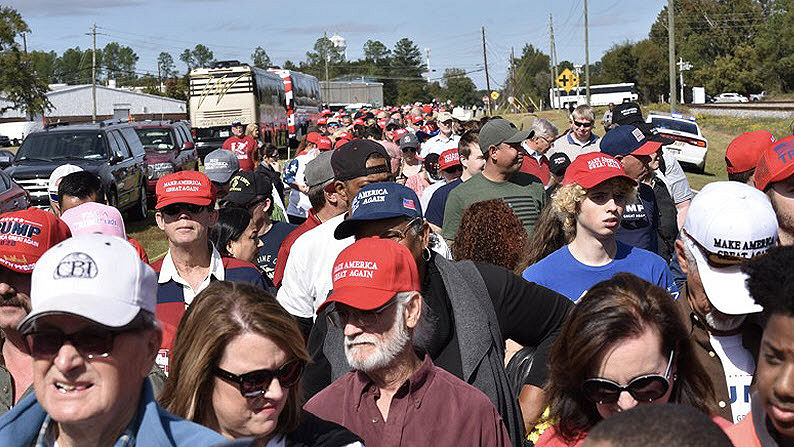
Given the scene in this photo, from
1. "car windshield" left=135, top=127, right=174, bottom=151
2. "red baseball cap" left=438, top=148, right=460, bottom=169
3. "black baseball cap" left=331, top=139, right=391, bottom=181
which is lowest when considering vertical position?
"red baseball cap" left=438, top=148, right=460, bottom=169

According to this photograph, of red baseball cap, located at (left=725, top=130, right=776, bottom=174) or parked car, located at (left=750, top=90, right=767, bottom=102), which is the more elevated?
parked car, located at (left=750, top=90, right=767, bottom=102)

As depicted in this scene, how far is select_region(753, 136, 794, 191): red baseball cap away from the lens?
16.2ft

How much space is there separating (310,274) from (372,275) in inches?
65.4

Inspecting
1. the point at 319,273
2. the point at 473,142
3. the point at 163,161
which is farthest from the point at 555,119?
the point at 319,273

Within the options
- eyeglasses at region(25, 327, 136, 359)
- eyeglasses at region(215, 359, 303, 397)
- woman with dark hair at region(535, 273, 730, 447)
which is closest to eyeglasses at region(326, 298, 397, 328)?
eyeglasses at region(215, 359, 303, 397)

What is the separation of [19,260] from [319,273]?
64.1 inches

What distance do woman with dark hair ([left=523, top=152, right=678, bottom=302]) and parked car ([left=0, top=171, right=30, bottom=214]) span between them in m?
12.5

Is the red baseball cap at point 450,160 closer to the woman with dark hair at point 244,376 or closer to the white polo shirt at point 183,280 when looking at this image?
the white polo shirt at point 183,280

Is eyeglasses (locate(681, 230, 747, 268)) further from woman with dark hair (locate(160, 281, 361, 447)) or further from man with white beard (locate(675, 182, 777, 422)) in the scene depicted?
woman with dark hair (locate(160, 281, 361, 447))

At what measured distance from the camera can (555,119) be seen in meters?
69.2

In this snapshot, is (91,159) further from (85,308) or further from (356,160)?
(85,308)

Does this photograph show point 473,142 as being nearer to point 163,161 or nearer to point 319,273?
point 319,273

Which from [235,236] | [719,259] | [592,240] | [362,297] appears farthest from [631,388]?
[235,236]

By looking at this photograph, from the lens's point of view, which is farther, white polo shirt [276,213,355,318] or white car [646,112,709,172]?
white car [646,112,709,172]
